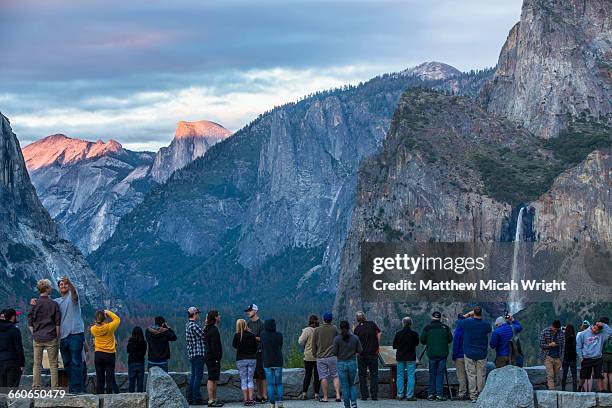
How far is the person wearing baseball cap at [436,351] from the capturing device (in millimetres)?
42881

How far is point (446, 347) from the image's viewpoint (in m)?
43.4

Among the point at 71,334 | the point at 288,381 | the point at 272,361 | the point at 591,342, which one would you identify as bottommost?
the point at 288,381

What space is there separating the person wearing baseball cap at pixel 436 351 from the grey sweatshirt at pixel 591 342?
13.2ft

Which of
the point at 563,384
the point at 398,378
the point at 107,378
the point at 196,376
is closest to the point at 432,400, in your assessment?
the point at 398,378

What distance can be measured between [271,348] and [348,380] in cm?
246

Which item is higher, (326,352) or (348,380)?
(326,352)

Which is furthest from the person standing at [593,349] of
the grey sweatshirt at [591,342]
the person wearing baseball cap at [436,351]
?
the person wearing baseball cap at [436,351]

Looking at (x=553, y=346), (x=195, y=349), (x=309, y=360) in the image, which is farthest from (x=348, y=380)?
(x=553, y=346)

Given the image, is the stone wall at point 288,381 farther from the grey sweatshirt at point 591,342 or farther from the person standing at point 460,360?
the grey sweatshirt at point 591,342

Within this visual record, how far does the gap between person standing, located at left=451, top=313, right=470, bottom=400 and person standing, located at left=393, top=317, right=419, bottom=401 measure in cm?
124

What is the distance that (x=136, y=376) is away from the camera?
41750 mm

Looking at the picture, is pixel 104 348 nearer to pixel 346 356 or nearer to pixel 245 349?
pixel 245 349

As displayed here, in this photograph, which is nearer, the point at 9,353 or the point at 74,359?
the point at 9,353

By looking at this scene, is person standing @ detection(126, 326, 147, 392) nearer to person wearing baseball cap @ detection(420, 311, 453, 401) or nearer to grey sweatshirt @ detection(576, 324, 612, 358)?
person wearing baseball cap @ detection(420, 311, 453, 401)
